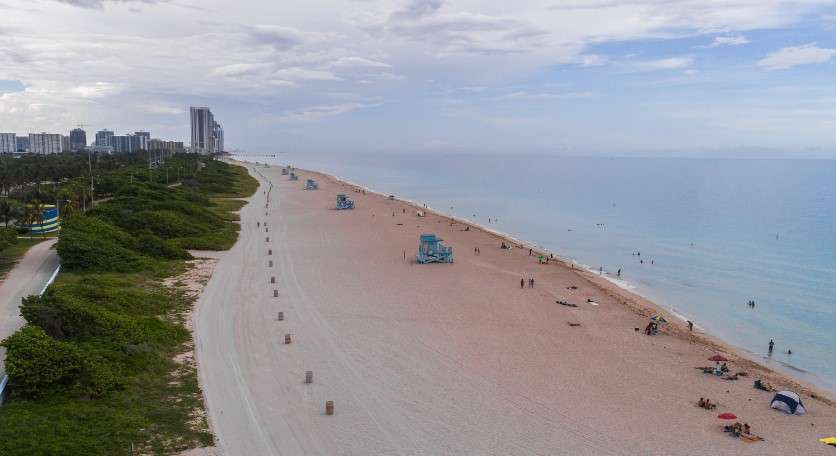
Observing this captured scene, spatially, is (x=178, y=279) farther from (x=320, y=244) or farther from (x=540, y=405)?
(x=540, y=405)

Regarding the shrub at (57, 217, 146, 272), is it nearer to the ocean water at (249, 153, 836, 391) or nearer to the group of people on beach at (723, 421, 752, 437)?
the group of people on beach at (723, 421, 752, 437)

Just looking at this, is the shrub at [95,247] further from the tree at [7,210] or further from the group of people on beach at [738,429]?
the group of people on beach at [738,429]

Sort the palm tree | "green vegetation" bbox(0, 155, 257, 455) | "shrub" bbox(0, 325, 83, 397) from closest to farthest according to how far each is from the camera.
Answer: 1. "green vegetation" bbox(0, 155, 257, 455)
2. "shrub" bbox(0, 325, 83, 397)
3. the palm tree

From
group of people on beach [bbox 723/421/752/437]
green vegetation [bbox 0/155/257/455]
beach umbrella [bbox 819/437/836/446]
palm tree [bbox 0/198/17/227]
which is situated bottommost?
beach umbrella [bbox 819/437/836/446]

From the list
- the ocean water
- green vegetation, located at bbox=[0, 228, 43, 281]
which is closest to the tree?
green vegetation, located at bbox=[0, 228, 43, 281]

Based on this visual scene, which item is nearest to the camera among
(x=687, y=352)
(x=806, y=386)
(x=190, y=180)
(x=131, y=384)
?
(x=131, y=384)

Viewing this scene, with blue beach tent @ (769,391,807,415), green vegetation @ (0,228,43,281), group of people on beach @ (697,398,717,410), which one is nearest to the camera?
group of people on beach @ (697,398,717,410)

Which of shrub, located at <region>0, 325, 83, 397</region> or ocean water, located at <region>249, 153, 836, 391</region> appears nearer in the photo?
shrub, located at <region>0, 325, 83, 397</region>

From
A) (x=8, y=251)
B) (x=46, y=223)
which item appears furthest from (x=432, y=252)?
(x=46, y=223)

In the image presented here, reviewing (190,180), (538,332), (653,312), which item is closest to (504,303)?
(538,332)
